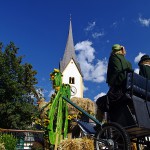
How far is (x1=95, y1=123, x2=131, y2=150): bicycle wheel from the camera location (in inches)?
164

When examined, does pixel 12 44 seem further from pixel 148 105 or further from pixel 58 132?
pixel 148 105

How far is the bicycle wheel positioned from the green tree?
17642mm

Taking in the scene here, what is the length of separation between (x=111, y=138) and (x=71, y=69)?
247ft

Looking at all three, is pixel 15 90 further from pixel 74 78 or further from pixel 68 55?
pixel 74 78

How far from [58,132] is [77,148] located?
2.45ft

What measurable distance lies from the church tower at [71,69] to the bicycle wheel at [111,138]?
7238 cm

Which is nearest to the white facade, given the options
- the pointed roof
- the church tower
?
the church tower

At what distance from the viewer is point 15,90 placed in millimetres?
22297

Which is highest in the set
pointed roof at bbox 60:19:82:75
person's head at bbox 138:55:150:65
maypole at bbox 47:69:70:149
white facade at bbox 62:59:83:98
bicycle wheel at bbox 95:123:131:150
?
pointed roof at bbox 60:19:82:75

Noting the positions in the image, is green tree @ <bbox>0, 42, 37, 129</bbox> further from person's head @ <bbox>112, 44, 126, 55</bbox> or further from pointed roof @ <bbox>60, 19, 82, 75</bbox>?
pointed roof @ <bbox>60, 19, 82, 75</bbox>

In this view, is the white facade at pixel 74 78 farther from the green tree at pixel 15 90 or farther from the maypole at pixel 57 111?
the maypole at pixel 57 111

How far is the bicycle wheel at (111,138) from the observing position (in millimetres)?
4176

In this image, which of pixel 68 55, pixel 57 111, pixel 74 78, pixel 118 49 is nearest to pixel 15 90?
pixel 57 111

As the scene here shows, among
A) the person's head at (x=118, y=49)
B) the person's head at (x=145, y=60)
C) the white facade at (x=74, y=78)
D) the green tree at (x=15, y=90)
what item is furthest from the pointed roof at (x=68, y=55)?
the person's head at (x=118, y=49)
